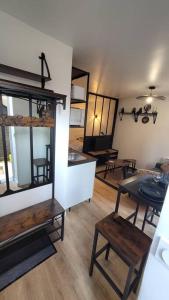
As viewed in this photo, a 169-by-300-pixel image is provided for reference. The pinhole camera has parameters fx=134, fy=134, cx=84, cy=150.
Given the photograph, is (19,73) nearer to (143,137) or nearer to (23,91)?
(23,91)

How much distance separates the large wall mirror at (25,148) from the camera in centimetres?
140

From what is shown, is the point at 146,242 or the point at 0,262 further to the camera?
the point at 0,262

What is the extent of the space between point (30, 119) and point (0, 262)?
61.6 inches

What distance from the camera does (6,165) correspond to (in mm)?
1451

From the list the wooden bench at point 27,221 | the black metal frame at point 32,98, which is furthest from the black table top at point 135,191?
the black metal frame at point 32,98

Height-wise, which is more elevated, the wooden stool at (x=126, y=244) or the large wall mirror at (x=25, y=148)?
the large wall mirror at (x=25, y=148)

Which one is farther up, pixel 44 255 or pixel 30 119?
pixel 30 119

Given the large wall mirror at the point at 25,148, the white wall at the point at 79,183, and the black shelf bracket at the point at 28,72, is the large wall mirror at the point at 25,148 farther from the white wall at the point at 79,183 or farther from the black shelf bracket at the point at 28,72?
the white wall at the point at 79,183

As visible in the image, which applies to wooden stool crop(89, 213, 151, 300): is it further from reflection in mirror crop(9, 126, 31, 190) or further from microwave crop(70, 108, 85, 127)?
microwave crop(70, 108, 85, 127)

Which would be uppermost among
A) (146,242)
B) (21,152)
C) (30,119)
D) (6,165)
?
(30,119)

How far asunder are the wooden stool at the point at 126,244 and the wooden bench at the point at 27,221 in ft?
2.07

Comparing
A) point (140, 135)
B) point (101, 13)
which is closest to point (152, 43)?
point (101, 13)

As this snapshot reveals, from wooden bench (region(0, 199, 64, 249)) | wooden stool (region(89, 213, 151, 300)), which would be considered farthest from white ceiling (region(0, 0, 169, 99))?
wooden bench (region(0, 199, 64, 249))

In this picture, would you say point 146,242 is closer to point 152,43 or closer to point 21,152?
point 21,152
